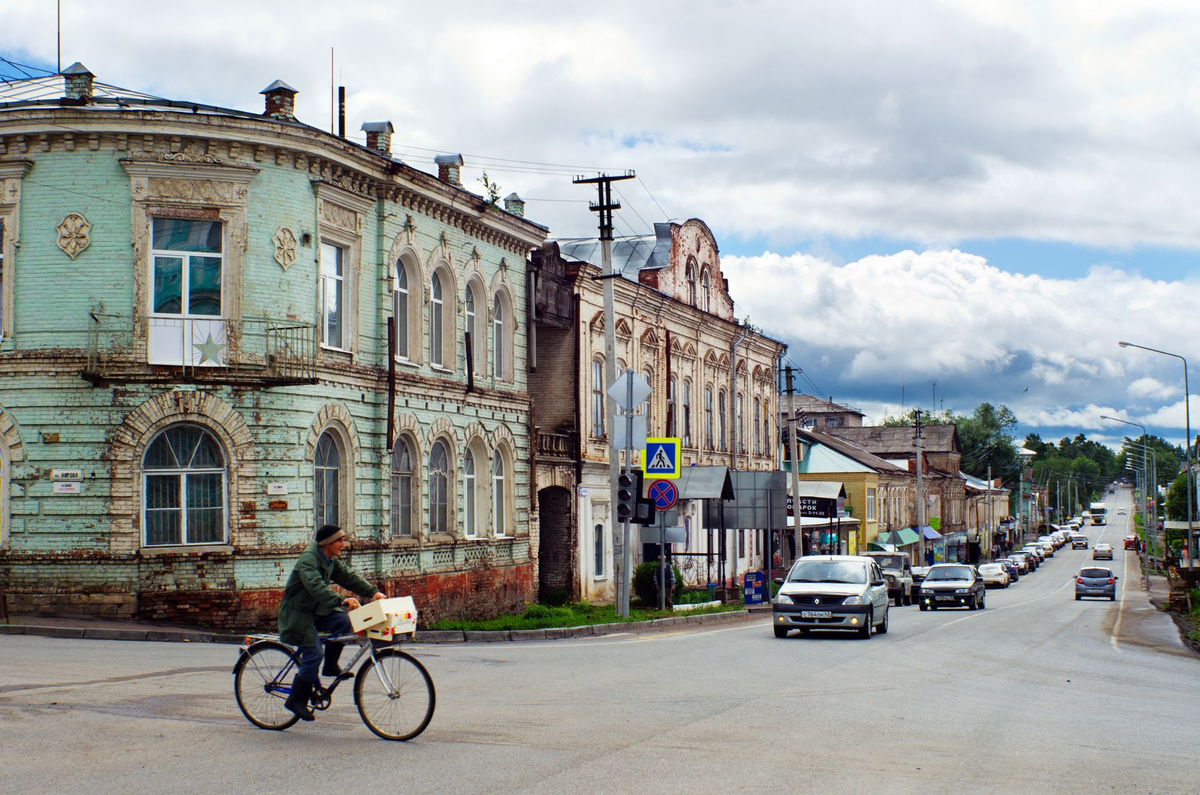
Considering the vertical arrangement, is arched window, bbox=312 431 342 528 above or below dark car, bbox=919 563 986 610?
above

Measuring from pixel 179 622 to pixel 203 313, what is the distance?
5.21 m

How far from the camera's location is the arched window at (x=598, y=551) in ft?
118

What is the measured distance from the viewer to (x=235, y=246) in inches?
864

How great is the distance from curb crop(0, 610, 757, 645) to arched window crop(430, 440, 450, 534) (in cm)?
502

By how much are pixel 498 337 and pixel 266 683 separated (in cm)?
2121

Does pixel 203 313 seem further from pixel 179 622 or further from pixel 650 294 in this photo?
pixel 650 294

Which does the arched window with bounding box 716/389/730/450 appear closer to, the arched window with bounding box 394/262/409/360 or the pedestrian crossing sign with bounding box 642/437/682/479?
the pedestrian crossing sign with bounding box 642/437/682/479

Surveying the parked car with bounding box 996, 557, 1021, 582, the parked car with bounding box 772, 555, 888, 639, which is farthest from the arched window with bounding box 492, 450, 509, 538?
the parked car with bounding box 996, 557, 1021, 582

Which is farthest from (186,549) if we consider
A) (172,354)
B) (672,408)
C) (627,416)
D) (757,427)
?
(757,427)

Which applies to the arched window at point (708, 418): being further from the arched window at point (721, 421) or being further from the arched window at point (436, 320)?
the arched window at point (436, 320)

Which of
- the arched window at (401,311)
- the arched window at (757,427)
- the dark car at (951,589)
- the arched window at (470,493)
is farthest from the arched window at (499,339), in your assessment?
the arched window at (757,427)

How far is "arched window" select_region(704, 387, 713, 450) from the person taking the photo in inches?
1804

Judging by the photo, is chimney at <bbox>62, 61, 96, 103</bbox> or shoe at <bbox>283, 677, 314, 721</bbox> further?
chimney at <bbox>62, 61, 96, 103</bbox>

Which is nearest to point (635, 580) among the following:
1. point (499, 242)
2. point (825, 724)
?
point (499, 242)
